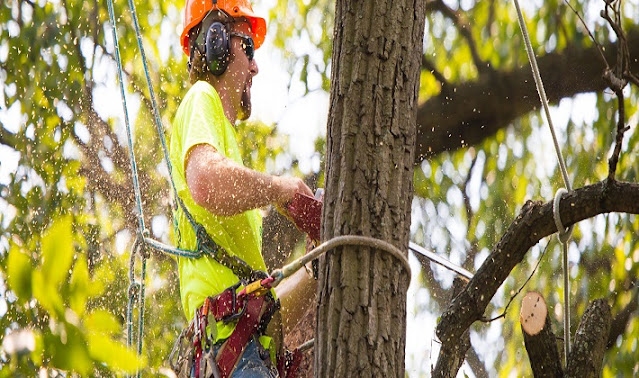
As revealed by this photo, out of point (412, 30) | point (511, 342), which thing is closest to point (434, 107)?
point (511, 342)

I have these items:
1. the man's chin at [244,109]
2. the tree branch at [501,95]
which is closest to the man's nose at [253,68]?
the man's chin at [244,109]

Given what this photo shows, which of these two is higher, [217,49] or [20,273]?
[217,49]

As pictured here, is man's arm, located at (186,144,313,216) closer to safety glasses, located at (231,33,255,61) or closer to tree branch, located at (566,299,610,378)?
safety glasses, located at (231,33,255,61)

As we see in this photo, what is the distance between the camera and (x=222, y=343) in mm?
2369

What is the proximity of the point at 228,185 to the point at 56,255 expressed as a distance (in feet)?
4.82

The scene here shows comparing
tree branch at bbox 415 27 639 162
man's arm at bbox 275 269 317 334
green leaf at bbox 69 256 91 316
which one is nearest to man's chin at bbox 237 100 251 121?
man's arm at bbox 275 269 317 334

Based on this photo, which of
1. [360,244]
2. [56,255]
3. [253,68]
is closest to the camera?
[56,255]

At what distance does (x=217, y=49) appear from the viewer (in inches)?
106

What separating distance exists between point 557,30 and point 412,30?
3.08m

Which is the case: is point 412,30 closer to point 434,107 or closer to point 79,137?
point 434,107

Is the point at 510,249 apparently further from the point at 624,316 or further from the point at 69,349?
the point at 624,316

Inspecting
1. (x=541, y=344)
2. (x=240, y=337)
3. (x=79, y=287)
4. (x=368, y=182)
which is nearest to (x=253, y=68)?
(x=240, y=337)

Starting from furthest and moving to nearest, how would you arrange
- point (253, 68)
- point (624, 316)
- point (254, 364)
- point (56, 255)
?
point (624, 316) < point (253, 68) < point (254, 364) < point (56, 255)

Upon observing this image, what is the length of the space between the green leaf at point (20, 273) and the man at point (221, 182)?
1458mm
